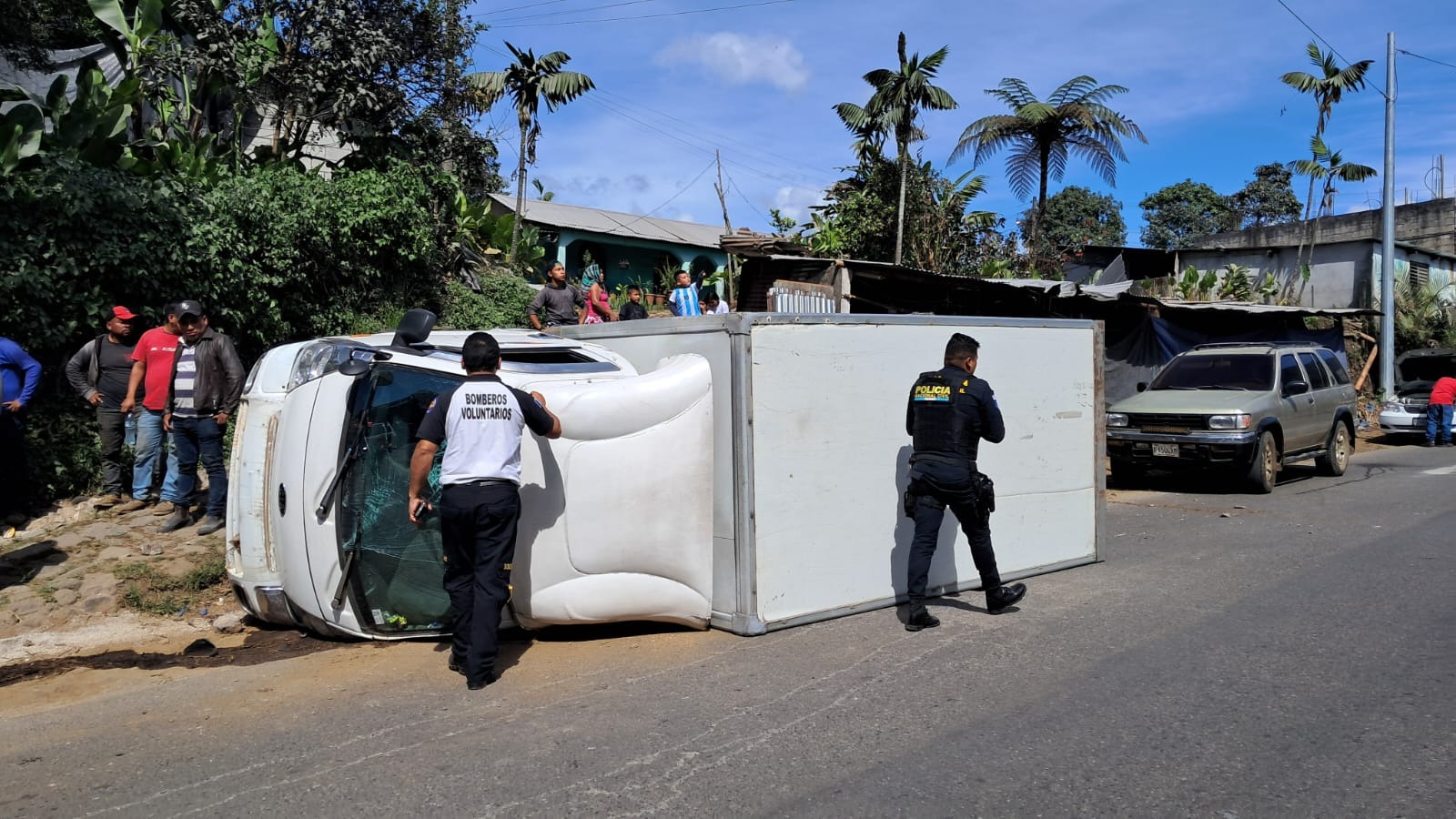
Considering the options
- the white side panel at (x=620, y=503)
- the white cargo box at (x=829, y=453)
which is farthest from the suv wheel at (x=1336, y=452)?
the white side panel at (x=620, y=503)

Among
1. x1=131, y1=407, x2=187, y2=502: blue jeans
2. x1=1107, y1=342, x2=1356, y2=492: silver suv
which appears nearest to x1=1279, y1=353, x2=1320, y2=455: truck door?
x1=1107, y1=342, x2=1356, y2=492: silver suv

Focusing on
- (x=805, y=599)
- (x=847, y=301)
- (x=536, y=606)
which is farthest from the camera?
(x=847, y=301)

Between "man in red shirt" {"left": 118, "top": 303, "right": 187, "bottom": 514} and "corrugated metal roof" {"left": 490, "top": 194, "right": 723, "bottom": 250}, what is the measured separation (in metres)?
15.1

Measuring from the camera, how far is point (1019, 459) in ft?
22.7

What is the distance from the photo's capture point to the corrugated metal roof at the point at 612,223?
2412 cm

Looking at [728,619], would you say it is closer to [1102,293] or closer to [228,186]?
[228,186]

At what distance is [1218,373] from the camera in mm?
12672

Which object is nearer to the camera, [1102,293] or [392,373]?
[392,373]

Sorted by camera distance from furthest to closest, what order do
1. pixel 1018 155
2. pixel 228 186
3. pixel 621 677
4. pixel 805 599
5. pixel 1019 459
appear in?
pixel 1018 155 < pixel 228 186 < pixel 1019 459 < pixel 805 599 < pixel 621 677

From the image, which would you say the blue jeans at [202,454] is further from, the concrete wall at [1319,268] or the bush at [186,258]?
the concrete wall at [1319,268]

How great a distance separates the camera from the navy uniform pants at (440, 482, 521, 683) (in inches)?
187

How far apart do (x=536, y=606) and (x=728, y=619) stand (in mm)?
1066

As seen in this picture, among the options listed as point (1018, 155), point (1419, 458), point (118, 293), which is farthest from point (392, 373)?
point (1018, 155)

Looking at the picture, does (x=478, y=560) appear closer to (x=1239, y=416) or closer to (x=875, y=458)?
(x=875, y=458)
